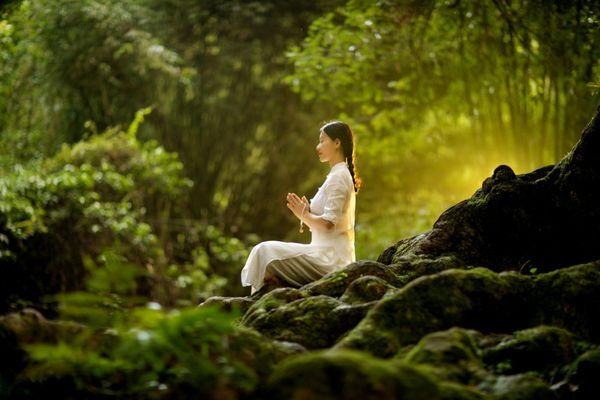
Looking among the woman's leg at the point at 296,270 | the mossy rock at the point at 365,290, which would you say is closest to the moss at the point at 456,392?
the mossy rock at the point at 365,290

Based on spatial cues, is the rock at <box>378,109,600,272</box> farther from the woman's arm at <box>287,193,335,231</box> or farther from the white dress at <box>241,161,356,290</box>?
the woman's arm at <box>287,193,335,231</box>

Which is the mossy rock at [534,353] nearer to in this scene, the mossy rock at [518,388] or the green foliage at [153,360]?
the mossy rock at [518,388]

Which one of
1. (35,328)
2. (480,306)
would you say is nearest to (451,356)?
(480,306)

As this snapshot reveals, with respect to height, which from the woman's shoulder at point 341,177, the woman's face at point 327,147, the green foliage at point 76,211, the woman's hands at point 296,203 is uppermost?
the woman's face at point 327,147

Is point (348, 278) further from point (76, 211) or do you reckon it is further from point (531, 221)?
point (76, 211)

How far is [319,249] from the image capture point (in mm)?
7629

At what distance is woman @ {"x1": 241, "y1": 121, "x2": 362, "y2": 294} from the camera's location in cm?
730

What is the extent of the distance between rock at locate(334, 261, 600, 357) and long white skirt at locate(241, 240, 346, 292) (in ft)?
7.56

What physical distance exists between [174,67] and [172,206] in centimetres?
417

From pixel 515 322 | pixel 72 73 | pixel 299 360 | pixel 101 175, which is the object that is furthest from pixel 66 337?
pixel 72 73

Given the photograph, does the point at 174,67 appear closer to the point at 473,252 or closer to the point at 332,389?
the point at 473,252

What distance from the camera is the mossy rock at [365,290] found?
18.9ft

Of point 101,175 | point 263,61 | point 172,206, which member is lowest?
point 172,206

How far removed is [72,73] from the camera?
19578 millimetres
